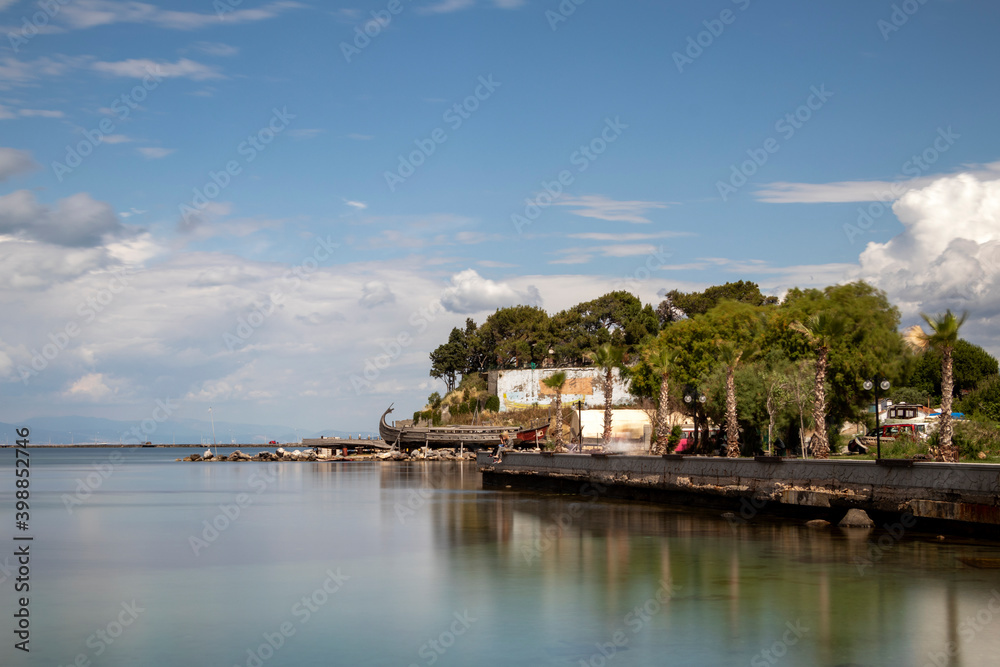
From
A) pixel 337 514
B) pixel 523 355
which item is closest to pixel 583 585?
pixel 337 514

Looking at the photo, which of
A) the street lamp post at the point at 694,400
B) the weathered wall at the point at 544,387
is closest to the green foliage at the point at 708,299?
the weathered wall at the point at 544,387

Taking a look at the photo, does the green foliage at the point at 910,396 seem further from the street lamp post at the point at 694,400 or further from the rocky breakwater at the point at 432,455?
the rocky breakwater at the point at 432,455

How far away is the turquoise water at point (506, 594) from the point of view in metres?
15.0

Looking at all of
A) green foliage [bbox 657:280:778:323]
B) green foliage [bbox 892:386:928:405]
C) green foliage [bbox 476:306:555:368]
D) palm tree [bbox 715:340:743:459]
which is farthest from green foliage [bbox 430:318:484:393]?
palm tree [bbox 715:340:743:459]

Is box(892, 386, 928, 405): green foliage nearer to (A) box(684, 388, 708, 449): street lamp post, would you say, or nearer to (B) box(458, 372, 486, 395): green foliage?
(A) box(684, 388, 708, 449): street lamp post

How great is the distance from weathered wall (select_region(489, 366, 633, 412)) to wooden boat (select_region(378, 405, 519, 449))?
439cm

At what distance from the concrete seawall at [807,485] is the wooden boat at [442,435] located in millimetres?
46743

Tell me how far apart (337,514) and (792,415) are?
22.9 m

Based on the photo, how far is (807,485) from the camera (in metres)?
30.2

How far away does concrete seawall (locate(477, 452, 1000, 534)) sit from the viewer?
23391 mm

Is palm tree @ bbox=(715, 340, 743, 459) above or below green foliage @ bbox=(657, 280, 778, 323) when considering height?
below

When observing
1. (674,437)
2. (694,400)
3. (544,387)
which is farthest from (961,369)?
(694,400)

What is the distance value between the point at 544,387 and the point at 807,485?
6896cm

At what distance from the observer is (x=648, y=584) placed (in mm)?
20219
